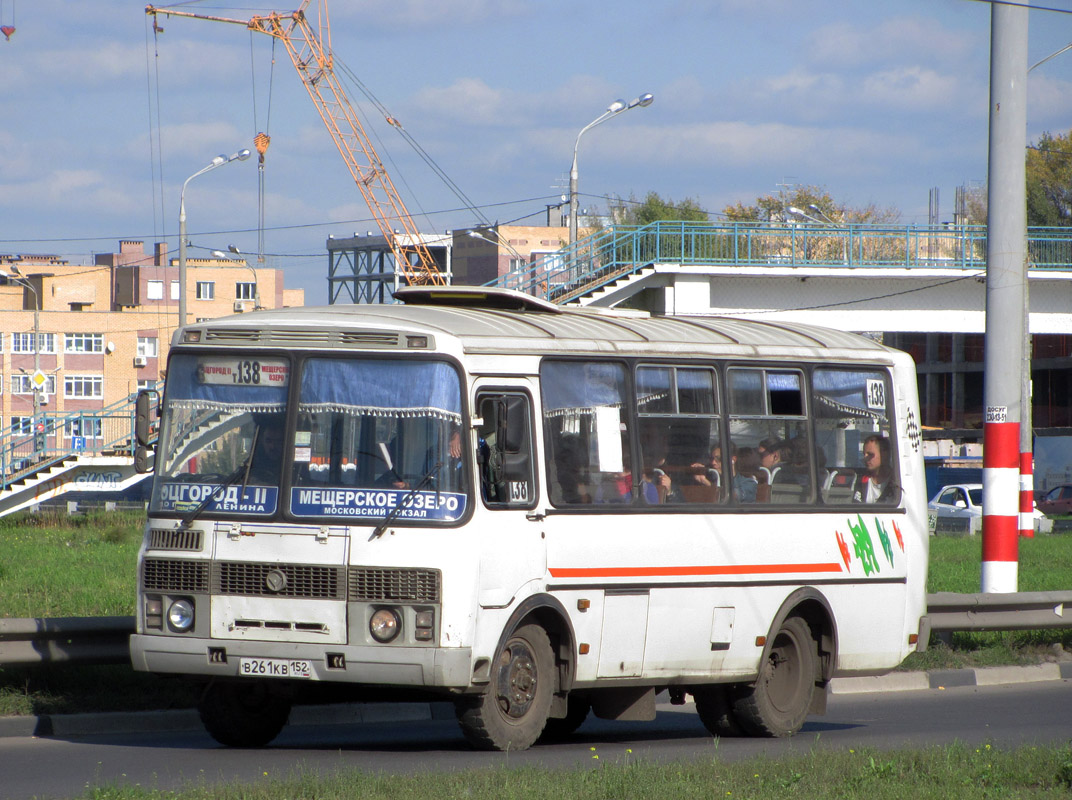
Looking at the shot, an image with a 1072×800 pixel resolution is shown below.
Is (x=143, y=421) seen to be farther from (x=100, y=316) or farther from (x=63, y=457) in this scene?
(x=100, y=316)

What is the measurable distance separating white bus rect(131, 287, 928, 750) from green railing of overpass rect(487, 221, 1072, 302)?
919 inches

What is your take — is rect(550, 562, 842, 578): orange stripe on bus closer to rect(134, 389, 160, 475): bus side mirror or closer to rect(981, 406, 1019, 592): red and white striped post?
rect(134, 389, 160, 475): bus side mirror

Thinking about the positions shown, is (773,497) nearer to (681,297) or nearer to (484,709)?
(484,709)

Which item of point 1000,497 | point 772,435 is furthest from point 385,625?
point 1000,497

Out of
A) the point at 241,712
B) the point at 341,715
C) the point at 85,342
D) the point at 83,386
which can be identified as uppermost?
the point at 85,342

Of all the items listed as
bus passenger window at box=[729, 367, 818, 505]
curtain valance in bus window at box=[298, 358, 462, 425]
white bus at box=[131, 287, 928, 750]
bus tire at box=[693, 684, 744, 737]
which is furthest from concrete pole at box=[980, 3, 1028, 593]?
curtain valance in bus window at box=[298, 358, 462, 425]

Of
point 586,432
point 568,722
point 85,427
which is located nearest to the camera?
point 586,432

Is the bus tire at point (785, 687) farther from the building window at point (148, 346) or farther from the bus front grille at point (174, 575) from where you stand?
the building window at point (148, 346)

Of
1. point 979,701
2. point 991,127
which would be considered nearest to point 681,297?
point 991,127

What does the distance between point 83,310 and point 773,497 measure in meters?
90.6

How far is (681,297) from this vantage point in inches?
1366

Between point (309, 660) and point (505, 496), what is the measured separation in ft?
5.07

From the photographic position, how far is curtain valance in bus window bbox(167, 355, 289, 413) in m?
9.25

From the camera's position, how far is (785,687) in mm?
11164
